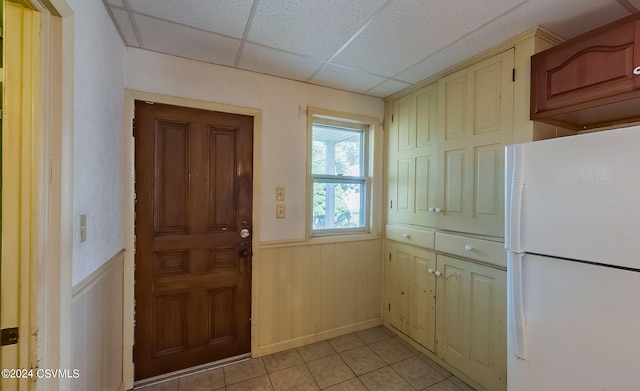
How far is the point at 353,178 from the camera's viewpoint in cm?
267

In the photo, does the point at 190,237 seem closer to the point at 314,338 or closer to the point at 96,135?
the point at 96,135

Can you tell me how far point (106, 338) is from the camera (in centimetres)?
152

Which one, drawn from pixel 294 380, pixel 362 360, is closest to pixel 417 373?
pixel 362 360

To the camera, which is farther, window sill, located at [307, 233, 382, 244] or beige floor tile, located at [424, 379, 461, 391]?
window sill, located at [307, 233, 382, 244]

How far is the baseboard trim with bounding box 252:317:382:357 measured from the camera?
2.24 m

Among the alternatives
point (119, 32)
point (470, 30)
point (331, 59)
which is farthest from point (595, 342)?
point (119, 32)

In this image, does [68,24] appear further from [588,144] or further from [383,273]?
[383,273]

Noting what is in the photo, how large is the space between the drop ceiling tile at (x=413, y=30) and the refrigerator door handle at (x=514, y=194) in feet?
2.59

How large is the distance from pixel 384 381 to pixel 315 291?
88 cm

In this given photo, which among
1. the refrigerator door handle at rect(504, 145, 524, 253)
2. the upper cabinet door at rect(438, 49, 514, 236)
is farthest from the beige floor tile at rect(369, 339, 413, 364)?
the refrigerator door handle at rect(504, 145, 524, 253)

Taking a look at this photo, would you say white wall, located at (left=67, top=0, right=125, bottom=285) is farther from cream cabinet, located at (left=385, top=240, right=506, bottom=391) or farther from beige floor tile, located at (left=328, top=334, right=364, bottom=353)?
cream cabinet, located at (left=385, top=240, right=506, bottom=391)

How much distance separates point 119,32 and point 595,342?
295cm

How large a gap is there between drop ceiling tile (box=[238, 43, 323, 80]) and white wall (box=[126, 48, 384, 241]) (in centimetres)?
9

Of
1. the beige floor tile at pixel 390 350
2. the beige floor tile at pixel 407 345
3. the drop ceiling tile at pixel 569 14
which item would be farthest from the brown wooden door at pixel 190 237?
the drop ceiling tile at pixel 569 14
